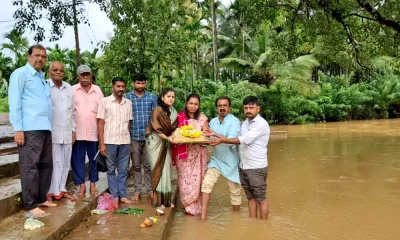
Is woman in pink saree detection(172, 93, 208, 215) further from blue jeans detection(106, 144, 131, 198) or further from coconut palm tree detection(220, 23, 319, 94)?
coconut palm tree detection(220, 23, 319, 94)

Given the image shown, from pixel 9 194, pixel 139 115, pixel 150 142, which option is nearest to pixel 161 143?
pixel 150 142

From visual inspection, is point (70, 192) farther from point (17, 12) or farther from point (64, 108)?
point (17, 12)

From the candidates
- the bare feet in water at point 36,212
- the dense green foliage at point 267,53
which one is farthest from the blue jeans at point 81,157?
the dense green foliage at point 267,53

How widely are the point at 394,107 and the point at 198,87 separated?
15.1m

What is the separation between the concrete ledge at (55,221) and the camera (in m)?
3.40

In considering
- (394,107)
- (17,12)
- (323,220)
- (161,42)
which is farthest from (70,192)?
(394,107)

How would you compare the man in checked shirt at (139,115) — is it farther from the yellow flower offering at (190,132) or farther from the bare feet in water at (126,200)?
the yellow flower offering at (190,132)

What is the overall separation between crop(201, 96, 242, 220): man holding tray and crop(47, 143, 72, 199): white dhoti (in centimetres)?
163

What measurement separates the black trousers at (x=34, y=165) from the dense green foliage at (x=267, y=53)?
236 inches

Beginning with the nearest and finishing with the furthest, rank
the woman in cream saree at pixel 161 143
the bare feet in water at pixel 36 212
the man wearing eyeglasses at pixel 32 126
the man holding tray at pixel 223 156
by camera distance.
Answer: the man wearing eyeglasses at pixel 32 126
the bare feet in water at pixel 36 212
the woman in cream saree at pixel 161 143
the man holding tray at pixel 223 156

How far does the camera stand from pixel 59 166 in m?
4.43

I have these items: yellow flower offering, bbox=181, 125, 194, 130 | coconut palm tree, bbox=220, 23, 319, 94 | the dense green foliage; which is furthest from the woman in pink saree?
coconut palm tree, bbox=220, 23, 319, 94

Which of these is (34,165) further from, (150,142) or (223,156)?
(223,156)

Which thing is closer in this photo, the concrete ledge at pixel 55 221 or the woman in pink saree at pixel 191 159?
the concrete ledge at pixel 55 221
